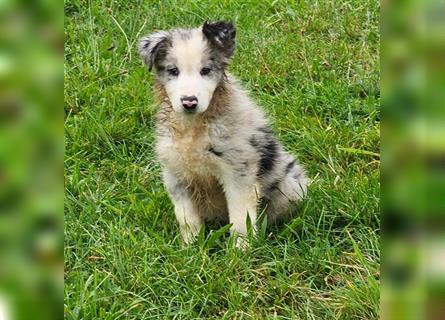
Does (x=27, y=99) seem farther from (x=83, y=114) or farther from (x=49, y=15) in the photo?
(x=83, y=114)

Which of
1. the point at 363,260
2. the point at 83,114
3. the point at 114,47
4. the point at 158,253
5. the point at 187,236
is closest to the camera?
the point at 363,260

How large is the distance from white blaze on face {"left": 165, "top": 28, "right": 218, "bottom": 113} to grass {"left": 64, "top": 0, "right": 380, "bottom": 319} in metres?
0.66

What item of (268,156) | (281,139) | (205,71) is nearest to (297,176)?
(268,156)

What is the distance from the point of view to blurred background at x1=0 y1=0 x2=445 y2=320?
635 millimetres

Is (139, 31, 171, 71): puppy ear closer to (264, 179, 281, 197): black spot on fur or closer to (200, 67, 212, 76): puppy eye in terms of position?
(200, 67, 212, 76): puppy eye

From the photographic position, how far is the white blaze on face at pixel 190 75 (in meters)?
3.81

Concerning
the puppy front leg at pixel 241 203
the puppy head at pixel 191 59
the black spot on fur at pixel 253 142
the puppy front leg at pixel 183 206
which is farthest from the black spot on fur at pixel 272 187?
the puppy head at pixel 191 59

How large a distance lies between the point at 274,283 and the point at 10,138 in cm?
279

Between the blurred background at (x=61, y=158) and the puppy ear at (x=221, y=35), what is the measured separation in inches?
131

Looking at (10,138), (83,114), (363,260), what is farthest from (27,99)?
(83,114)

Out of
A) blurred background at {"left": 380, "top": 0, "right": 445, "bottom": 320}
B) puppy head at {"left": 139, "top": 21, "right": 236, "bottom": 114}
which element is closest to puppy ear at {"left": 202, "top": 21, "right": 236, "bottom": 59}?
puppy head at {"left": 139, "top": 21, "right": 236, "bottom": 114}

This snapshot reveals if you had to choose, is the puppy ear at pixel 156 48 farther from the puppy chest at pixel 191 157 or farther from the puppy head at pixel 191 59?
the puppy chest at pixel 191 157

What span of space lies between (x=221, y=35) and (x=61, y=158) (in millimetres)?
3423

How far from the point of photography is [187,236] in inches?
150
